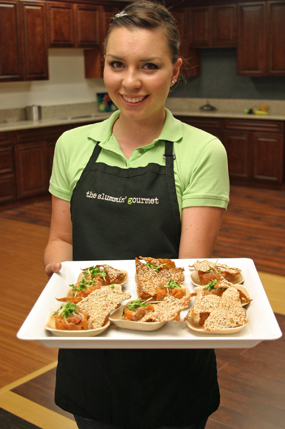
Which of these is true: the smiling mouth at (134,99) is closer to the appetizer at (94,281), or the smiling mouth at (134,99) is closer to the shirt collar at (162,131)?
the shirt collar at (162,131)

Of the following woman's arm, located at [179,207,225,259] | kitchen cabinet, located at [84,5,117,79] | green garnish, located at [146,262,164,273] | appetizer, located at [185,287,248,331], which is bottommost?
appetizer, located at [185,287,248,331]

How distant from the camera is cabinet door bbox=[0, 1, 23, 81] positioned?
6.03 metres

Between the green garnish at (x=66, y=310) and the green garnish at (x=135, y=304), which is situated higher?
the green garnish at (x=66, y=310)

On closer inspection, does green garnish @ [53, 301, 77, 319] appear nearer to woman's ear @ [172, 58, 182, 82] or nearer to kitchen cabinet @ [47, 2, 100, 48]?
woman's ear @ [172, 58, 182, 82]

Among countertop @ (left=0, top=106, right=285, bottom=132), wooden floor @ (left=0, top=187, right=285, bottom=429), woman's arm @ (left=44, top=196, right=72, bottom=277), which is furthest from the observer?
countertop @ (left=0, top=106, right=285, bottom=132)

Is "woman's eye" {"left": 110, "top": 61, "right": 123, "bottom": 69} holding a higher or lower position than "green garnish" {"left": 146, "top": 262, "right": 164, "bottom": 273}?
higher

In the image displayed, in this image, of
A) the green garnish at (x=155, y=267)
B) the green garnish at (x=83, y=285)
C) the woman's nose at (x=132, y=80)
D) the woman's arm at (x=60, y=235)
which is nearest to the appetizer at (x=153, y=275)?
the green garnish at (x=155, y=267)

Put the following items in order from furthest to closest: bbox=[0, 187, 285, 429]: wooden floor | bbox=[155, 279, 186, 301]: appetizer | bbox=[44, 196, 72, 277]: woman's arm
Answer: bbox=[0, 187, 285, 429]: wooden floor < bbox=[44, 196, 72, 277]: woman's arm < bbox=[155, 279, 186, 301]: appetizer

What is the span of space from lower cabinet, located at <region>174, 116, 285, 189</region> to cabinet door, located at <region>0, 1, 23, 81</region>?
269cm

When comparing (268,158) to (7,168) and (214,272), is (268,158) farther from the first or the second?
(214,272)

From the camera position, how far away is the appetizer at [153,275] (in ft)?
4.09

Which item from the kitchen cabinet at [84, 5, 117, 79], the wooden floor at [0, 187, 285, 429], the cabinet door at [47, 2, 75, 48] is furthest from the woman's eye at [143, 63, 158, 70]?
the kitchen cabinet at [84, 5, 117, 79]

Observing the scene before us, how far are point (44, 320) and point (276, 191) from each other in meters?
6.05

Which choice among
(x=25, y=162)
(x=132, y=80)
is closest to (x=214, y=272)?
(x=132, y=80)
